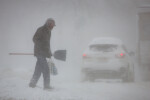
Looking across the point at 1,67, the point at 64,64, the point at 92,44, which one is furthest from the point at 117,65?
the point at 1,67

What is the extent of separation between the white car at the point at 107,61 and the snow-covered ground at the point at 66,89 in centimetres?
15

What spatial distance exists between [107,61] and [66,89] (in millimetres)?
913

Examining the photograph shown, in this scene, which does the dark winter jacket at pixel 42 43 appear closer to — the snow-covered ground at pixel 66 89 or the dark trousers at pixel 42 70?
the dark trousers at pixel 42 70

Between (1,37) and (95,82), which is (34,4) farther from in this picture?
(95,82)

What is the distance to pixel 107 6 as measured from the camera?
14.0 ft

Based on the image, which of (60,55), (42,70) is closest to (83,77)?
(60,55)

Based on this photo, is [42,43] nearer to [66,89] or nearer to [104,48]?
[66,89]

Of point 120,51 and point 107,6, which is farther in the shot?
point 120,51

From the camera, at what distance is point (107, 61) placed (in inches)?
176

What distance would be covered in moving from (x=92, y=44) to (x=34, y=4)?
3.54 ft

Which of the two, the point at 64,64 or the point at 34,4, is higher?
the point at 34,4

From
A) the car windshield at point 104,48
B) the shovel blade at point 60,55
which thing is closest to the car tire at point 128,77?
the car windshield at point 104,48

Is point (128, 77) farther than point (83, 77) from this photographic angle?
No

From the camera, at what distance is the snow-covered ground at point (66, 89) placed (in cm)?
354
